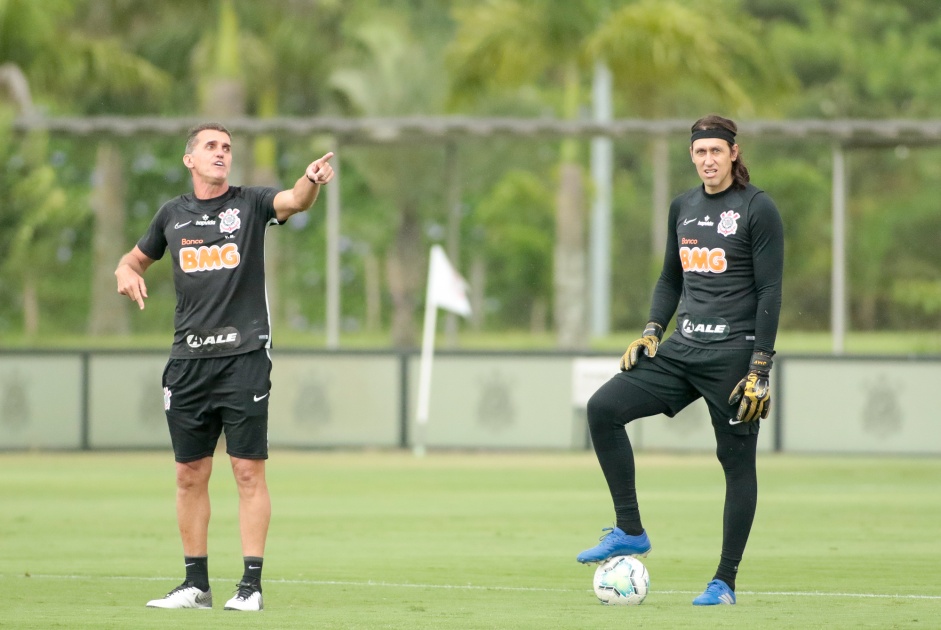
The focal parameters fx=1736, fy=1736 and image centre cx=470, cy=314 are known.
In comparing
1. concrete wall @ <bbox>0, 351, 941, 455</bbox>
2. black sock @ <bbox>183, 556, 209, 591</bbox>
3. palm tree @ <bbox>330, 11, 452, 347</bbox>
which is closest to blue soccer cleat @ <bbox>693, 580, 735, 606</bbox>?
black sock @ <bbox>183, 556, 209, 591</bbox>

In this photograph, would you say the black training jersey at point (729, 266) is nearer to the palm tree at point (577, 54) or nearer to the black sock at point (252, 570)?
the black sock at point (252, 570)

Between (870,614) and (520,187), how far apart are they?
42317 mm

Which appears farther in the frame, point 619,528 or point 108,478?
point 108,478

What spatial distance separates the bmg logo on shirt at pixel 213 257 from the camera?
7.82 m

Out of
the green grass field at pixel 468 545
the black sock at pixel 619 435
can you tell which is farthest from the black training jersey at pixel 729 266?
the green grass field at pixel 468 545

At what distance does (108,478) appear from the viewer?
17875 mm

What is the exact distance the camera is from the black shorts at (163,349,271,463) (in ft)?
25.6

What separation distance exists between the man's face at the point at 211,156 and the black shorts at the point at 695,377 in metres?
2.06

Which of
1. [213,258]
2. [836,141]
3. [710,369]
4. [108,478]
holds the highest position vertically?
[836,141]

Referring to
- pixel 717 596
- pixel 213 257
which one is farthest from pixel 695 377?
pixel 213 257

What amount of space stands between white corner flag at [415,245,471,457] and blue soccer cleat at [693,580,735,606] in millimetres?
13303

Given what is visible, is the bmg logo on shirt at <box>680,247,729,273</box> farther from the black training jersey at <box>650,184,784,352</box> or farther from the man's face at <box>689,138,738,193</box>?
the man's face at <box>689,138,738,193</box>

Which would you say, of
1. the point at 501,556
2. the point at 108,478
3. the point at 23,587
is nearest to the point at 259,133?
the point at 108,478

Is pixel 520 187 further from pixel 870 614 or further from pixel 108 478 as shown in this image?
pixel 870 614
